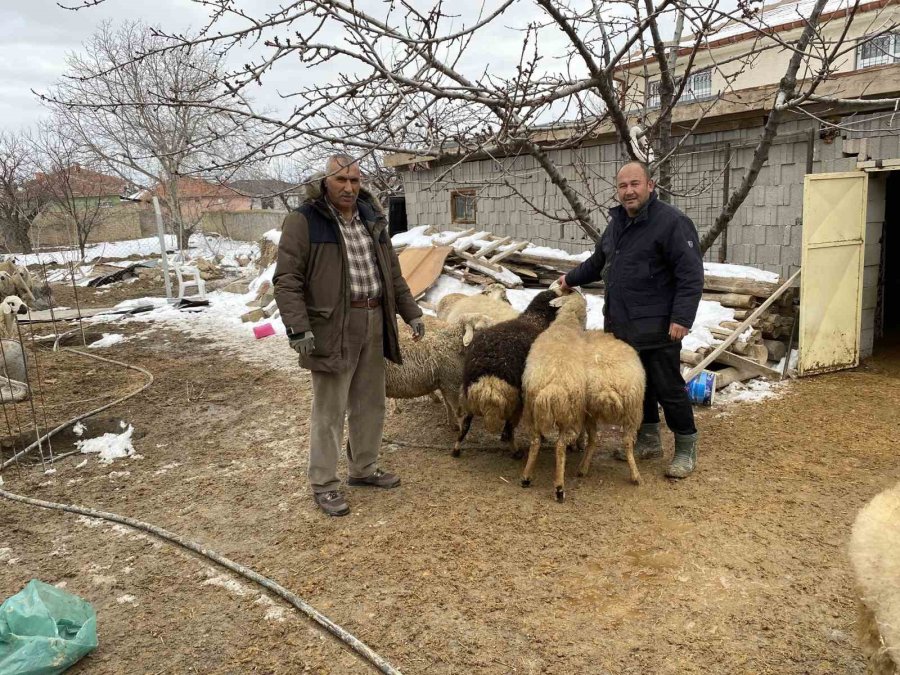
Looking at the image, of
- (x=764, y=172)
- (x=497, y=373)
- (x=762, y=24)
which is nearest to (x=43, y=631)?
(x=497, y=373)

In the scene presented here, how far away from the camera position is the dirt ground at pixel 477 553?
2787mm

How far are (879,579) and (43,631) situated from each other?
330cm

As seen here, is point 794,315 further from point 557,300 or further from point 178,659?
point 178,659

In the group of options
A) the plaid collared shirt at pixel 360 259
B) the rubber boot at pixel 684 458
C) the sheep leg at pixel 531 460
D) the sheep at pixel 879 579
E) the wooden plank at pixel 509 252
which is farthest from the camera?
the wooden plank at pixel 509 252

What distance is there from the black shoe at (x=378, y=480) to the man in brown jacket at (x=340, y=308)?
0.11 meters

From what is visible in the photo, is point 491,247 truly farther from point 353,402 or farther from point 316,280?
point 316,280

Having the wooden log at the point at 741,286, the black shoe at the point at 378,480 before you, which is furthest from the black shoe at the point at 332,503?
the wooden log at the point at 741,286

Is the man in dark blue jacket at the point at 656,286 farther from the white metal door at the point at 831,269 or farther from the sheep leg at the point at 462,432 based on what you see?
the white metal door at the point at 831,269

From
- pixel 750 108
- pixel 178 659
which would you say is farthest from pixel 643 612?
pixel 750 108

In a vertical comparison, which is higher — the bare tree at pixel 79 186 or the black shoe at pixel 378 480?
the bare tree at pixel 79 186

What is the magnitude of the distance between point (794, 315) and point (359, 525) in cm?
598

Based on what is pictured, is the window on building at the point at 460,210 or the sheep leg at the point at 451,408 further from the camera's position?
the window on building at the point at 460,210

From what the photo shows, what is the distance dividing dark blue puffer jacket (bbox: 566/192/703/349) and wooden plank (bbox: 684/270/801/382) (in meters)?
1.97

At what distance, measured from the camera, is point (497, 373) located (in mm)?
4344
